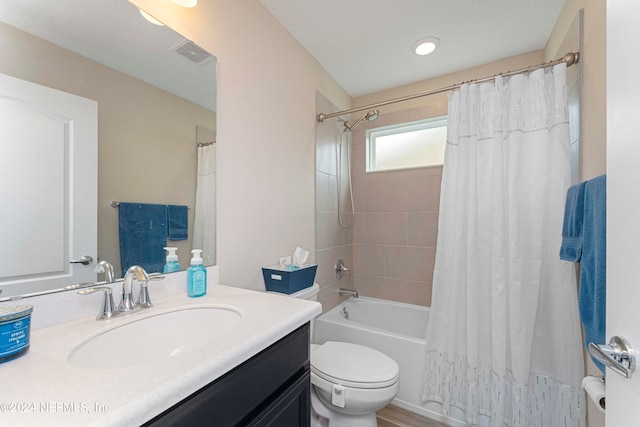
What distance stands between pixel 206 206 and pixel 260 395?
79 centimetres

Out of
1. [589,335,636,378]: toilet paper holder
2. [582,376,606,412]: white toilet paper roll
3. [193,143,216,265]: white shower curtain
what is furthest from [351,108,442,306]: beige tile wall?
[589,335,636,378]: toilet paper holder

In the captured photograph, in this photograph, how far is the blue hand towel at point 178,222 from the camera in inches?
42.3

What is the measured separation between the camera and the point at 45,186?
749 millimetres

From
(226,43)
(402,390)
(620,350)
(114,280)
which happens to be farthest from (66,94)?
(402,390)

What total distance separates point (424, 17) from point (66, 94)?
1.82 m

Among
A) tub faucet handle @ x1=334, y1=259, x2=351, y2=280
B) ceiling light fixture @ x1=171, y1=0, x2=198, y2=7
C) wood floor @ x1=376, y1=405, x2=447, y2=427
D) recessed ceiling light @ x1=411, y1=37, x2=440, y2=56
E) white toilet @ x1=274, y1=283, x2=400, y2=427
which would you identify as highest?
recessed ceiling light @ x1=411, y1=37, x2=440, y2=56

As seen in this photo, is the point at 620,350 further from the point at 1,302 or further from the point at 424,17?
the point at 424,17

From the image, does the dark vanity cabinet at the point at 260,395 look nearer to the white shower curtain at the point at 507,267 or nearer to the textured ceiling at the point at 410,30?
the white shower curtain at the point at 507,267

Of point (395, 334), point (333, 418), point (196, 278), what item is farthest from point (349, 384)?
point (196, 278)

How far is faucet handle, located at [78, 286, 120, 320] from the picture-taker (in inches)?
31.2

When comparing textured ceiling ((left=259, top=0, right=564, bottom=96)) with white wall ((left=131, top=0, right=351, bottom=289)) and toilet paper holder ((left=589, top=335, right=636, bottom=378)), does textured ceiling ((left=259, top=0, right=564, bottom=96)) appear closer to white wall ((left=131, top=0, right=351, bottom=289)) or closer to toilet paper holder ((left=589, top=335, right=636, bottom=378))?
white wall ((left=131, top=0, right=351, bottom=289))

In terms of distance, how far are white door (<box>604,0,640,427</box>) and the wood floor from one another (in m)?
1.32

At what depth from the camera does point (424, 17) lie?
160 centimetres

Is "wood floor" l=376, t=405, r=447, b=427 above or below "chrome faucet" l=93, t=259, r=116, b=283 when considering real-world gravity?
below
